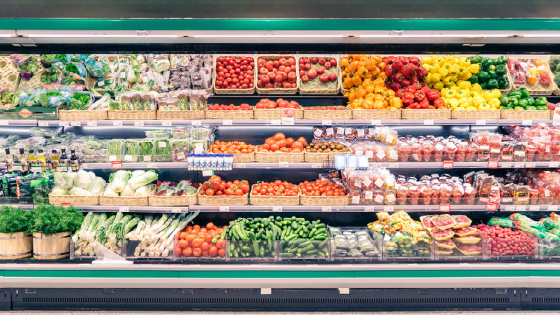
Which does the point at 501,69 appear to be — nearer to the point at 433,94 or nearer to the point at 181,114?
the point at 433,94

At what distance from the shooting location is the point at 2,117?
3.53 metres

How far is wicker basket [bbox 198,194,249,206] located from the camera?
11.6 ft

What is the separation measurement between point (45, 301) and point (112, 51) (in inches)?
95.9

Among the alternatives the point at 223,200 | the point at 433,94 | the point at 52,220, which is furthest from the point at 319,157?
the point at 52,220

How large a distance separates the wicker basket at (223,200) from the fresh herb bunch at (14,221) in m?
1.53

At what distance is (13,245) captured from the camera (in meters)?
3.27

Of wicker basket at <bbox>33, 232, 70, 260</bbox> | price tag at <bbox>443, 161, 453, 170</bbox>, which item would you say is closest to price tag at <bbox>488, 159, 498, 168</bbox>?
price tag at <bbox>443, 161, 453, 170</bbox>

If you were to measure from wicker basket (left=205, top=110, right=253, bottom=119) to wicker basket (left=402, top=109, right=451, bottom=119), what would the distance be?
1.54 m

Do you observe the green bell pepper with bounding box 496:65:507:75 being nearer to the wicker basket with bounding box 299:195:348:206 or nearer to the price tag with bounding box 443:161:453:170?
the price tag with bounding box 443:161:453:170

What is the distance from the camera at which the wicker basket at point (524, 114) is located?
3.58m

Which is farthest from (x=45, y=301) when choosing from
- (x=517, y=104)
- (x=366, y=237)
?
(x=517, y=104)

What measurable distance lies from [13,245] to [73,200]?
601 millimetres

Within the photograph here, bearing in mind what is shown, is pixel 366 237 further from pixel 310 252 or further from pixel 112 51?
pixel 112 51

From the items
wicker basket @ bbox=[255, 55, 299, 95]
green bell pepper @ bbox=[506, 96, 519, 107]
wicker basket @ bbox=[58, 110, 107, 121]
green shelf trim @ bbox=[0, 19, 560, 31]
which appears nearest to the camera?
green shelf trim @ bbox=[0, 19, 560, 31]
